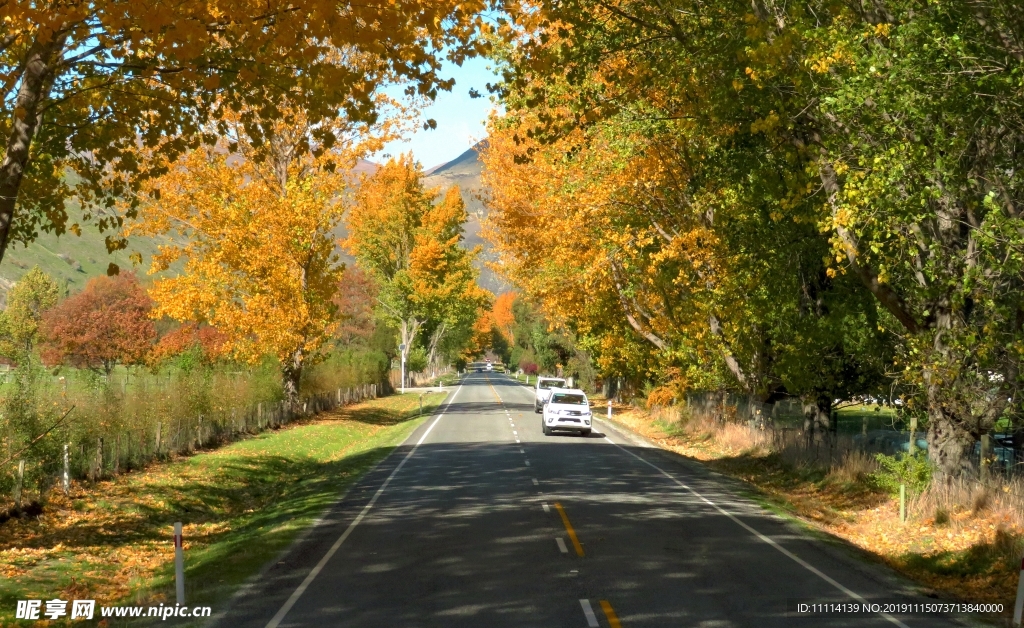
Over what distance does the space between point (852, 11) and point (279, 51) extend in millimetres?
8588

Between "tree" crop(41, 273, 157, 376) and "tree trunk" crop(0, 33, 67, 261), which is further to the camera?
"tree" crop(41, 273, 157, 376)

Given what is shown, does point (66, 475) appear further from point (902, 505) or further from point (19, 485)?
point (902, 505)

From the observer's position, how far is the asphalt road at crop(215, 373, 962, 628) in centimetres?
1023

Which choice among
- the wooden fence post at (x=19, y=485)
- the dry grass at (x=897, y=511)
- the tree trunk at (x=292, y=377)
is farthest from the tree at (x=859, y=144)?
the tree trunk at (x=292, y=377)

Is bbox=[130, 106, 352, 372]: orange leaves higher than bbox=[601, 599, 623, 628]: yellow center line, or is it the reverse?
bbox=[130, 106, 352, 372]: orange leaves

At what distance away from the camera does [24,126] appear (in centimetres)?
1171

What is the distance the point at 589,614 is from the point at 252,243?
99.0 ft

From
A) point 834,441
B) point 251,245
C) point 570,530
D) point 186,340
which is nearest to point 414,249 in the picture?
point 186,340

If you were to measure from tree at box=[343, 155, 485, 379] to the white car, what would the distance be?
27.1 meters

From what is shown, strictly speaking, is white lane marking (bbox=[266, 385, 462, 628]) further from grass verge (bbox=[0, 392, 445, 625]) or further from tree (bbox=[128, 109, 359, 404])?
tree (bbox=[128, 109, 359, 404])

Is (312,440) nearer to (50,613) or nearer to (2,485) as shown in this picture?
(2,485)

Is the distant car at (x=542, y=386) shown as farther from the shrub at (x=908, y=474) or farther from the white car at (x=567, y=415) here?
the shrub at (x=908, y=474)

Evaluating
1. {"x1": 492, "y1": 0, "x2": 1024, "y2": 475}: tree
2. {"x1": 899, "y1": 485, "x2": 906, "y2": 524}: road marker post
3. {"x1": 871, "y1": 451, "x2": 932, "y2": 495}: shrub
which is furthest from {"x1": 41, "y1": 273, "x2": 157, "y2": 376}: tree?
{"x1": 899, "y1": 485, "x2": 906, "y2": 524}: road marker post

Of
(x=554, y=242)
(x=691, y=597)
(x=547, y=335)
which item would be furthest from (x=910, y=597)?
(x=547, y=335)
